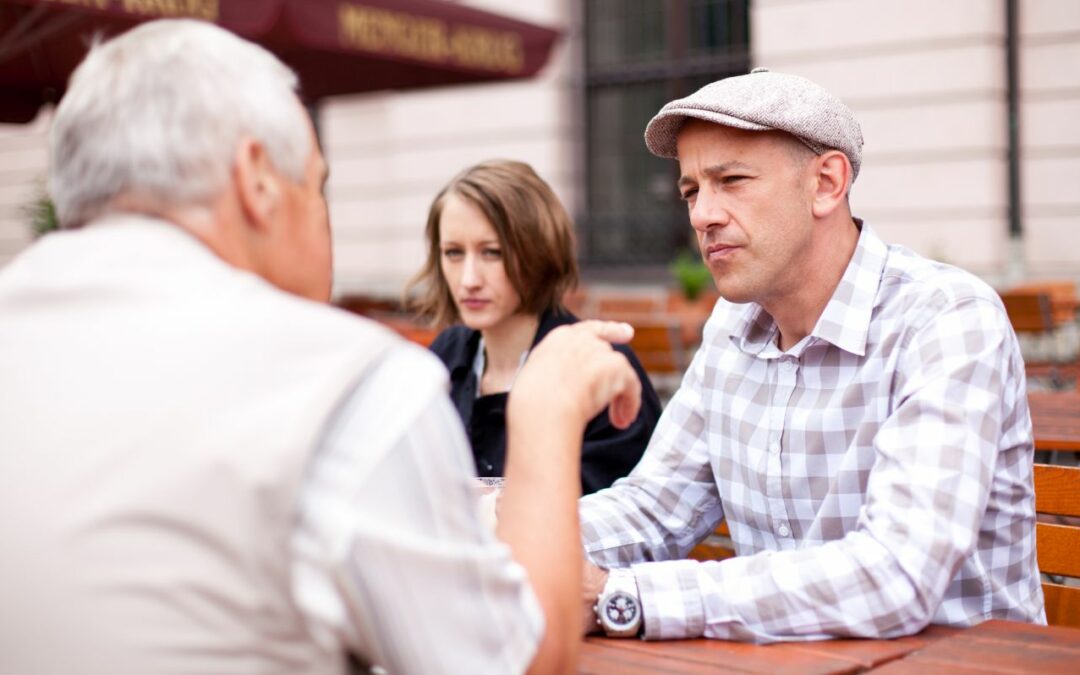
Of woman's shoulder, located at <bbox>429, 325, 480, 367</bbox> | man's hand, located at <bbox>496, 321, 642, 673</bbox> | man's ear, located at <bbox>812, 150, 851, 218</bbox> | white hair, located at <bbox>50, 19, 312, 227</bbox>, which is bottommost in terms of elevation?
woman's shoulder, located at <bbox>429, 325, 480, 367</bbox>

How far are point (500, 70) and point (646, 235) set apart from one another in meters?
4.23

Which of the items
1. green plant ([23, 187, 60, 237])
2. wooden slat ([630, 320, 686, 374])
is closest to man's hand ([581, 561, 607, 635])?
wooden slat ([630, 320, 686, 374])

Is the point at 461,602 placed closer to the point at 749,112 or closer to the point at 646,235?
the point at 749,112

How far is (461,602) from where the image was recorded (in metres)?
1.13

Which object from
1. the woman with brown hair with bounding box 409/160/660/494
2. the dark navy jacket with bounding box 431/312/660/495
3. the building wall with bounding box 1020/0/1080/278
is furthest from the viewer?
the building wall with bounding box 1020/0/1080/278

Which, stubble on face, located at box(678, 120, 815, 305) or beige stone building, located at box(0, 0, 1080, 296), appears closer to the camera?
stubble on face, located at box(678, 120, 815, 305)

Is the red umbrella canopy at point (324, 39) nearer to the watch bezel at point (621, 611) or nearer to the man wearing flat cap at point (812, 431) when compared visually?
the man wearing flat cap at point (812, 431)

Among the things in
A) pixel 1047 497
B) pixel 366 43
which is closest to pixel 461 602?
pixel 1047 497

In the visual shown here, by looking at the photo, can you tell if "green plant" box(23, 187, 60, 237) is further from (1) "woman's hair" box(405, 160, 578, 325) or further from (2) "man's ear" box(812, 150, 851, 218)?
(2) "man's ear" box(812, 150, 851, 218)

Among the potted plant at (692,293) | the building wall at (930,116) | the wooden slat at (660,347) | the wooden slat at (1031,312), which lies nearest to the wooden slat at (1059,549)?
the wooden slat at (660,347)

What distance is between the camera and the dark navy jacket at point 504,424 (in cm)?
310

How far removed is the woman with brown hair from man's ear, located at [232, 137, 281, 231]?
7.22 feet

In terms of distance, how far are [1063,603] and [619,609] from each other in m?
1.09

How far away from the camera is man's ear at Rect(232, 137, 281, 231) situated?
48.7 inches
